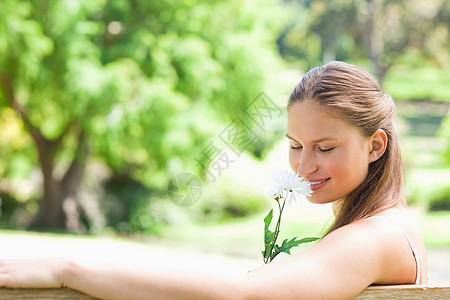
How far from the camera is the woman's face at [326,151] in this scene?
0.94 m

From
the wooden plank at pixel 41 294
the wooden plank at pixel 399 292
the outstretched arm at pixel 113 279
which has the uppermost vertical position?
the outstretched arm at pixel 113 279

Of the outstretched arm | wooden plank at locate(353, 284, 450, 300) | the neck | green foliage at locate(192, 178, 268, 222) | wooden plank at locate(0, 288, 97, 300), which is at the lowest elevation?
wooden plank at locate(353, 284, 450, 300)

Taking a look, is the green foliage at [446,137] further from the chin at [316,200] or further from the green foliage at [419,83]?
the green foliage at [419,83]

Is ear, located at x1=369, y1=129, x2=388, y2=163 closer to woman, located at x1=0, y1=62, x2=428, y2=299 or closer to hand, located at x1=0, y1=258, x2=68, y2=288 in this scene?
woman, located at x1=0, y1=62, x2=428, y2=299

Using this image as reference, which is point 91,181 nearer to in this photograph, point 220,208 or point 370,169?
point 220,208

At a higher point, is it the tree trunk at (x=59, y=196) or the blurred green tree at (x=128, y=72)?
the blurred green tree at (x=128, y=72)

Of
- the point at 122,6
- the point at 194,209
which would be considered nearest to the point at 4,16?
the point at 122,6

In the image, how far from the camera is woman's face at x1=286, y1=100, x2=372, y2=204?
94 centimetres

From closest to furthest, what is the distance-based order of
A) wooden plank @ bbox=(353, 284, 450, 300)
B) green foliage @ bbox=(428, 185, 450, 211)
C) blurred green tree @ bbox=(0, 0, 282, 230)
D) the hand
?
the hand
wooden plank @ bbox=(353, 284, 450, 300)
blurred green tree @ bbox=(0, 0, 282, 230)
green foliage @ bbox=(428, 185, 450, 211)

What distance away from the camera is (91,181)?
11.5 metres

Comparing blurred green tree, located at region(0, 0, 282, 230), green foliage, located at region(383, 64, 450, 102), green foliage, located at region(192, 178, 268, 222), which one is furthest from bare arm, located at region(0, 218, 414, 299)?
green foliage, located at region(383, 64, 450, 102)

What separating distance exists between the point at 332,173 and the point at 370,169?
0.09m

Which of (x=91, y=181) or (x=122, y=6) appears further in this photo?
(x=91, y=181)

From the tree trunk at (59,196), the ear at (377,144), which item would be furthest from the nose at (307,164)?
the tree trunk at (59,196)
